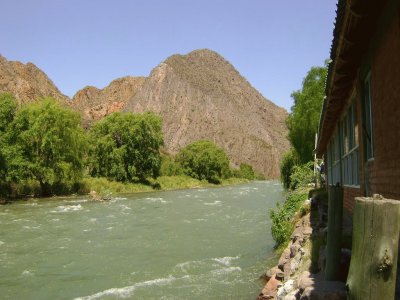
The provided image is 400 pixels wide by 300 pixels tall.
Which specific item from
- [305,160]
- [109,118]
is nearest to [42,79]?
[109,118]

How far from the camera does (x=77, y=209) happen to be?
28094 millimetres

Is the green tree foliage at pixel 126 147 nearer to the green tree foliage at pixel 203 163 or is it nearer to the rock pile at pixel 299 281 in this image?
the green tree foliage at pixel 203 163

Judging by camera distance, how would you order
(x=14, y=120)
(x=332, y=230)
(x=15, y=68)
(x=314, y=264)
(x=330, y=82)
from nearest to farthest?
1. (x=332, y=230)
2. (x=314, y=264)
3. (x=330, y=82)
4. (x=14, y=120)
5. (x=15, y=68)

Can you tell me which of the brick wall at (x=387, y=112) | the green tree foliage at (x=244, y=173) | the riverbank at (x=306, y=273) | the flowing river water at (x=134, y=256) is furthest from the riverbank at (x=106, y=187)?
the green tree foliage at (x=244, y=173)

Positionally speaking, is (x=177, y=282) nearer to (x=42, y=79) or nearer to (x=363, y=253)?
(x=363, y=253)

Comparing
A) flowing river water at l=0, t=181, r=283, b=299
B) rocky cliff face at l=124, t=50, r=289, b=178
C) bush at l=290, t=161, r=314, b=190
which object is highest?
rocky cliff face at l=124, t=50, r=289, b=178

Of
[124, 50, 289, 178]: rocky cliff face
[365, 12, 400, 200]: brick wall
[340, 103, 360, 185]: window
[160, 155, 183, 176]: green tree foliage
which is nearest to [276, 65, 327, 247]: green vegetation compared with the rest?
[340, 103, 360, 185]: window

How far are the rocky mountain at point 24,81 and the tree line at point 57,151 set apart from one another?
102 meters

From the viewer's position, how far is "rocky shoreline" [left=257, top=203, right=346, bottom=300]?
14.4ft

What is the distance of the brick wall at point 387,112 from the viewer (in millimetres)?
4991

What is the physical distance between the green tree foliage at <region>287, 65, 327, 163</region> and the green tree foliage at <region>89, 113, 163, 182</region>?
86.4 feet

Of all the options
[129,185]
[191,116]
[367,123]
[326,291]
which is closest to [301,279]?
[326,291]

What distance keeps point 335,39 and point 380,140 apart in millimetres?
1591

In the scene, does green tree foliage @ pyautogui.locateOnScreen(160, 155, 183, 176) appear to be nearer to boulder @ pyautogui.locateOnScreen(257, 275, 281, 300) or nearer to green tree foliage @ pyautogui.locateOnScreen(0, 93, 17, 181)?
green tree foliage @ pyautogui.locateOnScreen(0, 93, 17, 181)
